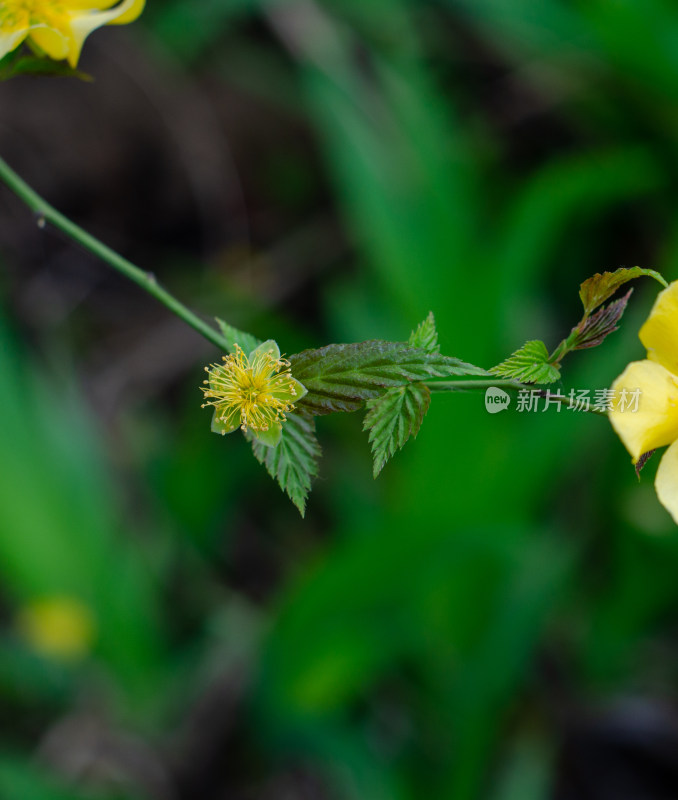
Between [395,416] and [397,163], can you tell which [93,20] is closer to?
[395,416]

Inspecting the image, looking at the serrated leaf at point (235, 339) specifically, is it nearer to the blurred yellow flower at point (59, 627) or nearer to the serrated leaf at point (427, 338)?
the serrated leaf at point (427, 338)

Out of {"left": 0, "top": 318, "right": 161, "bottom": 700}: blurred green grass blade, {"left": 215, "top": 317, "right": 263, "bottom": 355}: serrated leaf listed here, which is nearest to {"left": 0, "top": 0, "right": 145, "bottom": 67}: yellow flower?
{"left": 215, "top": 317, "right": 263, "bottom": 355}: serrated leaf

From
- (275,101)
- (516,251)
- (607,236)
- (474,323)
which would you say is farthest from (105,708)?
(275,101)

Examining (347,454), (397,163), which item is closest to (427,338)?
(347,454)

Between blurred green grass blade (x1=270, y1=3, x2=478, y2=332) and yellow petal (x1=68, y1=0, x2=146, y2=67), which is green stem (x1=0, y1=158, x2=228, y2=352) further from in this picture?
blurred green grass blade (x1=270, y1=3, x2=478, y2=332)

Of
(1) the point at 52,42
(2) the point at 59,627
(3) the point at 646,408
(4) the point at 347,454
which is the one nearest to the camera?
(3) the point at 646,408

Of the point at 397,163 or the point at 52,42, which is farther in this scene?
the point at 397,163

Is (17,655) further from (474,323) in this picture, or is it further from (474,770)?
(474,323)
